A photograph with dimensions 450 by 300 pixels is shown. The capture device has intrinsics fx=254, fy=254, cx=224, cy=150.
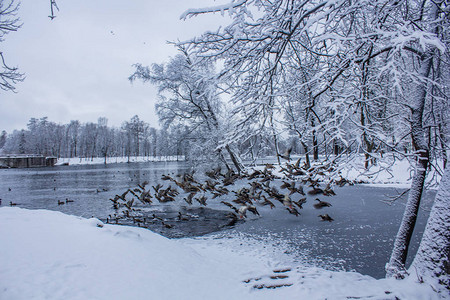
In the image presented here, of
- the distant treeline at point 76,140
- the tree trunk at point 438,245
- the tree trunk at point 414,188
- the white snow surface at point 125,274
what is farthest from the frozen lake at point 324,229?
the distant treeline at point 76,140

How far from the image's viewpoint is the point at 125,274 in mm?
2912

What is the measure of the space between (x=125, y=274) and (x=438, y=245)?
3.51 meters

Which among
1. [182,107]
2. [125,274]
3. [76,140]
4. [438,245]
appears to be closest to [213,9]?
[125,274]

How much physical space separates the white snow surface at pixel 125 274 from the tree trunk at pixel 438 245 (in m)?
0.18

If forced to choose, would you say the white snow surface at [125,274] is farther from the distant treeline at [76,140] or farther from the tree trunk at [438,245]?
the distant treeline at [76,140]

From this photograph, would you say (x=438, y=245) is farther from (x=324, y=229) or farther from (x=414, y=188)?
(x=324, y=229)

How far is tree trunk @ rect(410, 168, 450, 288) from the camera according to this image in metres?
2.73

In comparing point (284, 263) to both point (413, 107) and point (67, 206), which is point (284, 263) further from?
point (67, 206)

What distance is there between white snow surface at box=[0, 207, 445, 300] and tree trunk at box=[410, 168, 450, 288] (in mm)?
180

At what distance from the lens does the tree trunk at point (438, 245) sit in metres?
2.73

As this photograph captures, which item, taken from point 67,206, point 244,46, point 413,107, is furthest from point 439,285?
point 67,206

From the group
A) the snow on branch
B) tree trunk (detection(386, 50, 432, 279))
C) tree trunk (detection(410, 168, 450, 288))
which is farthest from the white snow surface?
the snow on branch

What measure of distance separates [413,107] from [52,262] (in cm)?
498

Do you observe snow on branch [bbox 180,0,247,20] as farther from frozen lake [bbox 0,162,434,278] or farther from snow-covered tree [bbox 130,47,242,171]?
snow-covered tree [bbox 130,47,242,171]
